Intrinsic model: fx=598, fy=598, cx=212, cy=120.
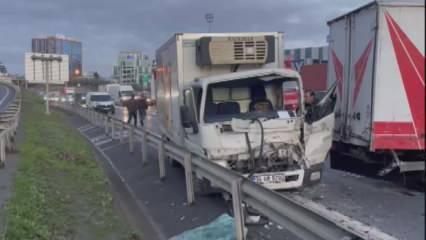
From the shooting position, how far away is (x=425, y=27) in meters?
4.62

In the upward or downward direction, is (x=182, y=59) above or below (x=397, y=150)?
above

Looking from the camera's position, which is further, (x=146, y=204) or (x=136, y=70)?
(x=136, y=70)

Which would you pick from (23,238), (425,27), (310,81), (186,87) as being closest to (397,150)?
(186,87)

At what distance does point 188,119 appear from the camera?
10.6 metres

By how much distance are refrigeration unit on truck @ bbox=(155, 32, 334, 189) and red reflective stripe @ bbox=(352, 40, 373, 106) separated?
66cm

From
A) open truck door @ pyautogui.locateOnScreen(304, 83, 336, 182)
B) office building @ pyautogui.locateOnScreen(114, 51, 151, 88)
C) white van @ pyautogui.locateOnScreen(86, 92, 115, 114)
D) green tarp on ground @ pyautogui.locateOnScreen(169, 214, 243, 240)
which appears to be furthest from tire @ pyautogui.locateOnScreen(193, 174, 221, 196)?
office building @ pyautogui.locateOnScreen(114, 51, 151, 88)

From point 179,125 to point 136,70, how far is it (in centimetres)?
10146

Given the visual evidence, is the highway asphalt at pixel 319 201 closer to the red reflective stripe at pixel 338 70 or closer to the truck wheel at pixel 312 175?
the truck wheel at pixel 312 175

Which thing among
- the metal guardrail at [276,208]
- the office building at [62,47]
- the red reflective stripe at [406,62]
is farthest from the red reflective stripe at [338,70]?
the office building at [62,47]

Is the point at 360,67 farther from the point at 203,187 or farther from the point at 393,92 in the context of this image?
the point at 203,187

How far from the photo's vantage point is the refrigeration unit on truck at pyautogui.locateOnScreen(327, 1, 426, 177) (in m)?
8.57

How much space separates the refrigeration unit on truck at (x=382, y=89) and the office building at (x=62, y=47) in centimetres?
6275

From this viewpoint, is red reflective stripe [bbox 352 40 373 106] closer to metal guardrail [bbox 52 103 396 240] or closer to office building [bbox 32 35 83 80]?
metal guardrail [bbox 52 103 396 240]

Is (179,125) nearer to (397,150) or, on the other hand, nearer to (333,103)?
(333,103)
